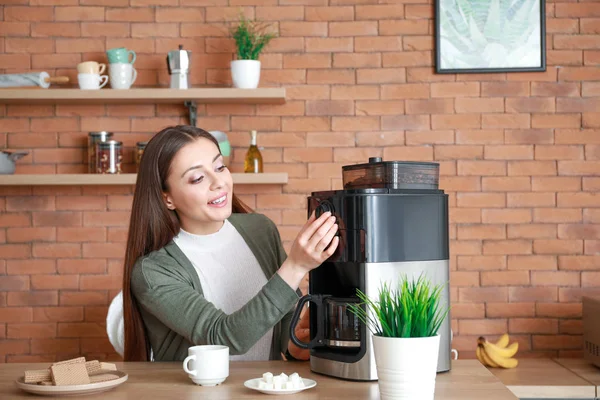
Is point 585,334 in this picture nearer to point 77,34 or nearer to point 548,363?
point 548,363

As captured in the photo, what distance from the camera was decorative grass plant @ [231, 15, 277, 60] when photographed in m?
3.18

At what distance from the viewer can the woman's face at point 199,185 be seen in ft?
6.17

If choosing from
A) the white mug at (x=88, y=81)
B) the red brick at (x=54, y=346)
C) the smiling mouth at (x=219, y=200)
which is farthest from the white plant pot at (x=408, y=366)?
the red brick at (x=54, y=346)

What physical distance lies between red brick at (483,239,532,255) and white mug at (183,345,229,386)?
7.05ft

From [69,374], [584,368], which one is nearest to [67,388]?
[69,374]

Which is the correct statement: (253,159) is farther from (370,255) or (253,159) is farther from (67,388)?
(67,388)

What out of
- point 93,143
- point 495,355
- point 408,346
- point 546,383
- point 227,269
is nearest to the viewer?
point 408,346

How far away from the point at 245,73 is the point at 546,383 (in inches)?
67.6

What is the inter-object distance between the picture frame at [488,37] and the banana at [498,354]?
119 centimetres

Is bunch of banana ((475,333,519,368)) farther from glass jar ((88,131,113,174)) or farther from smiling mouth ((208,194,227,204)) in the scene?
glass jar ((88,131,113,174))

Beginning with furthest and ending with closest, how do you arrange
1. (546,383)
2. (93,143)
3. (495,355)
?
(93,143) → (495,355) → (546,383)

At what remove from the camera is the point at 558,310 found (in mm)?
3311

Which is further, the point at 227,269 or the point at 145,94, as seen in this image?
the point at 145,94

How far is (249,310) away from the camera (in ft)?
5.22
